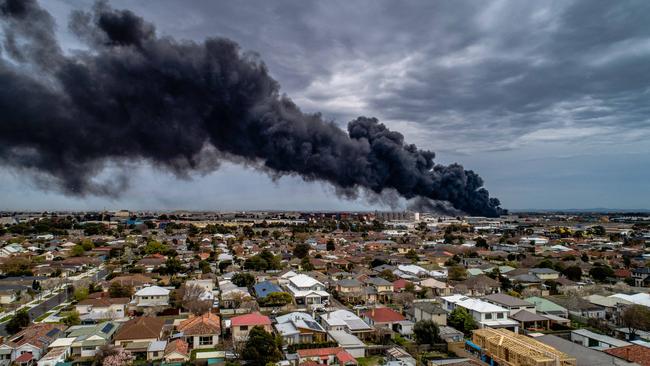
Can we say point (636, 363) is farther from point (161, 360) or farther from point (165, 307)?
point (165, 307)

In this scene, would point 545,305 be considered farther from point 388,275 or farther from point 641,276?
point 641,276

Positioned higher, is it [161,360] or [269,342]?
[269,342]

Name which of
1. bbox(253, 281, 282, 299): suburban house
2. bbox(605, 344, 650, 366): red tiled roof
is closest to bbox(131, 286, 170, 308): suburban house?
bbox(253, 281, 282, 299): suburban house

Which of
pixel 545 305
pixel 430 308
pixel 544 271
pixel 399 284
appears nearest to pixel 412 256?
pixel 544 271

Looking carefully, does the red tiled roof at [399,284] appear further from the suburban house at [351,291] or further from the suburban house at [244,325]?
the suburban house at [244,325]

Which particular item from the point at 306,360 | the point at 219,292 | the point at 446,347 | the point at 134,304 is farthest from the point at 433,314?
the point at 134,304

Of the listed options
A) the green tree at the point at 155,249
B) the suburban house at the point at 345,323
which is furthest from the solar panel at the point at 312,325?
the green tree at the point at 155,249
